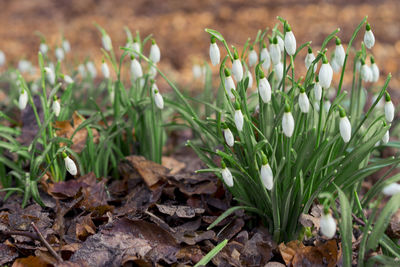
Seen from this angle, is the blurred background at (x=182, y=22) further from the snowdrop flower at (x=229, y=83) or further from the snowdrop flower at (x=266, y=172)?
the snowdrop flower at (x=266, y=172)

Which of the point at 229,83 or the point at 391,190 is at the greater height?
the point at 229,83

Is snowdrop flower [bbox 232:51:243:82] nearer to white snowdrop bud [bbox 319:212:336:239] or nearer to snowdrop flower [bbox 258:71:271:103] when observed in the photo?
snowdrop flower [bbox 258:71:271:103]

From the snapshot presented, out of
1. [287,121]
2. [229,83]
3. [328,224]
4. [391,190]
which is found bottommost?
[328,224]

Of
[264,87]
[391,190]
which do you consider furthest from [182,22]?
[391,190]

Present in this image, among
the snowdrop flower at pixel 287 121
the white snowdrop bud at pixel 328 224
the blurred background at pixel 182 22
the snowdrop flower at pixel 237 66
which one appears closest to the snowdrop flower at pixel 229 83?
the snowdrop flower at pixel 237 66

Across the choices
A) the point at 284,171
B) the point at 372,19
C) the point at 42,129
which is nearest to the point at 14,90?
the point at 42,129

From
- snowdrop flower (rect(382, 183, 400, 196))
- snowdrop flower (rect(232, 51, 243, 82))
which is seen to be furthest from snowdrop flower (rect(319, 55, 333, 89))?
snowdrop flower (rect(382, 183, 400, 196))

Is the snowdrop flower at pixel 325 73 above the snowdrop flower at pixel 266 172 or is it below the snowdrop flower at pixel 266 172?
above

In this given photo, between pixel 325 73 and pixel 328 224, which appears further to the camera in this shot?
pixel 325 73

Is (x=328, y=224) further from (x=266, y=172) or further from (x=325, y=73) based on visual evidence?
(x=325, y=73)
